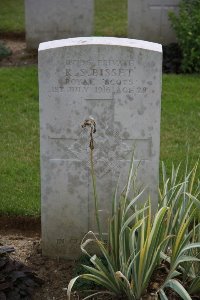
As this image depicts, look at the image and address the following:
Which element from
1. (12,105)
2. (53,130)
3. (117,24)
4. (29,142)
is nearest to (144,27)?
(117,24)

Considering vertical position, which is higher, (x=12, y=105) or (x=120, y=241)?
(x=12, y=105)

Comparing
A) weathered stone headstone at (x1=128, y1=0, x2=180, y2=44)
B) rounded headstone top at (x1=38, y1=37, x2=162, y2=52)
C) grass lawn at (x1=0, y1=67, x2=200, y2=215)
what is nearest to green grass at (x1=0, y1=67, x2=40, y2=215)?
grass lawn at (x1=0, y1=67, x2=200, y2=215)

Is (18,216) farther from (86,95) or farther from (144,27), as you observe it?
(144,27)

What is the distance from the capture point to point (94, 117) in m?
4.48

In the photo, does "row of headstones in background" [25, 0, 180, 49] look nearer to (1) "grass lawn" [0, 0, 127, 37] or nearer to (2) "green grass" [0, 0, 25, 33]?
(1) "grass lawn" [0, 0, 127, 37]

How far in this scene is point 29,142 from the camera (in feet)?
22.6

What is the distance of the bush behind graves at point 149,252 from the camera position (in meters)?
3.92

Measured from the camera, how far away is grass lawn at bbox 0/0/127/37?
11.4 meters

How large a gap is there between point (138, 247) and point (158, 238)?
0.41 ft

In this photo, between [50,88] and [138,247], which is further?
[50,88]

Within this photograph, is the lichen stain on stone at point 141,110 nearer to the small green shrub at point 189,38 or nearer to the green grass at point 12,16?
the small green shrub at point 189,38

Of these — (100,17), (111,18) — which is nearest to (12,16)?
(100,17)

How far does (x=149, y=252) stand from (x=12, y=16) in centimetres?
914

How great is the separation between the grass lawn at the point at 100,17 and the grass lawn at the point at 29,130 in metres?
2.60
